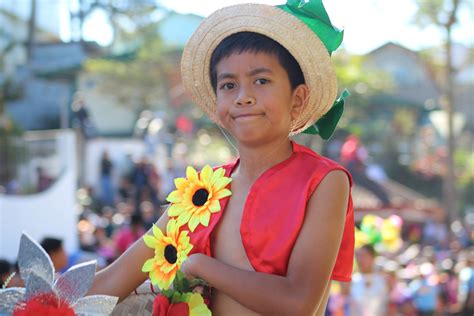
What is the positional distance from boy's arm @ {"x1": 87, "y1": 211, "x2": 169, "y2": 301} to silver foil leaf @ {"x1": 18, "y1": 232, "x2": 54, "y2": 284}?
0.28 metres

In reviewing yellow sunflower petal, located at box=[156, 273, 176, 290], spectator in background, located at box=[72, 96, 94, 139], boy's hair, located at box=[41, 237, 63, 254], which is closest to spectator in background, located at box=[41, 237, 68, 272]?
boy's hair, located at box=[41, 237, 63, 254]

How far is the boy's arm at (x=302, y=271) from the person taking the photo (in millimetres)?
2033

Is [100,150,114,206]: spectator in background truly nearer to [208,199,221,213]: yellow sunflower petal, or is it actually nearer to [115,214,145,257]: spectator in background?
[115,214,145,257]: spectator in background

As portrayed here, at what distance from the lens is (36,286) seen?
6.99ft

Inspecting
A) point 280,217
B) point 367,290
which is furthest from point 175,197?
point 367,290

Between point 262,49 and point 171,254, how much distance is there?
60cm

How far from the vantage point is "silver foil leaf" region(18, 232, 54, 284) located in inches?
84.6

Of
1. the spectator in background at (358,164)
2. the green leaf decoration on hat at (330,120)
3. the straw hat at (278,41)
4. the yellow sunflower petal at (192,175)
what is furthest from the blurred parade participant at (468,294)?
the yellow sunflower petal at (192,175)

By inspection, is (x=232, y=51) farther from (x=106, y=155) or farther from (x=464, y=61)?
(x=464, y=61)

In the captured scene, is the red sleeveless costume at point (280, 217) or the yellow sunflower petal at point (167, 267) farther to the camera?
the yellow sunflower petal at point (167, 267)

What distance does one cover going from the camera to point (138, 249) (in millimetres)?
2451

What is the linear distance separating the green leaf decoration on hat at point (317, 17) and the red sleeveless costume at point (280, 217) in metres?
0.31

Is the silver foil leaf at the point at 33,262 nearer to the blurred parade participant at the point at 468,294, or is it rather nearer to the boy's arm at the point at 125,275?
the boy's arm at the point at 125,275

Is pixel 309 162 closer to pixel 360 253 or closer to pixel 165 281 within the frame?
pixel 165 281
